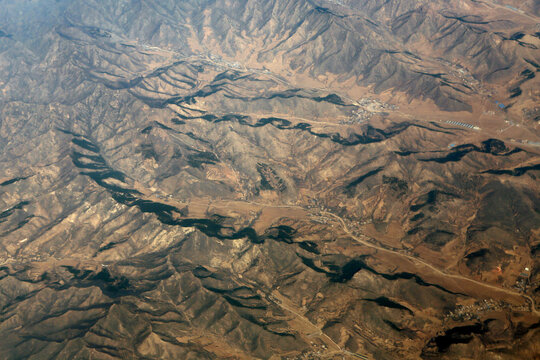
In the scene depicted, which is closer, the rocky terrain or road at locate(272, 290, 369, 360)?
road at locate(272, 290, 369, 360)

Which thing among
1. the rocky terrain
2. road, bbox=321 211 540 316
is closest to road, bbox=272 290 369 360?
the rocky terrain

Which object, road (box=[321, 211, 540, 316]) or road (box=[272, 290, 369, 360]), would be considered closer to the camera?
road (box=[272, 290, 369, 360])

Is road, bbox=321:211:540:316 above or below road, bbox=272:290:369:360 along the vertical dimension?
above

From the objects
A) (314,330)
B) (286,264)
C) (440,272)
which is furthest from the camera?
(286,264)

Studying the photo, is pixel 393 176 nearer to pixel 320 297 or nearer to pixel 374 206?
pixel 374 206

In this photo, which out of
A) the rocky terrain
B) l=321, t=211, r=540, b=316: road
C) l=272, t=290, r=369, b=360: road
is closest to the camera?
l=272, t=290, r=369, b=360: road

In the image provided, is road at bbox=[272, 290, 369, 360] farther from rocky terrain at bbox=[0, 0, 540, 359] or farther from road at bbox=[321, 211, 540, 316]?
road at bbox=[321, 211, 540, 316]

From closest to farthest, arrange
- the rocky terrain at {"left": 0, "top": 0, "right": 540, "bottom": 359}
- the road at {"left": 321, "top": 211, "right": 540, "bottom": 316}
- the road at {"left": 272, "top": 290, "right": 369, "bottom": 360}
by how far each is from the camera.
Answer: the road at {"left": 272, "top": 290, "right": 369, "bottom": 360}, the rocky terrain at {"left": 0, "top": 0, "right": 540, "bottom": 359}, the road at {"left": 321, "top": 211, "right": 540, "bottom": 316}

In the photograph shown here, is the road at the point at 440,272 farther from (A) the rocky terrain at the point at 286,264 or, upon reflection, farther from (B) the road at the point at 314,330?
(B) the road at the point at 314,330

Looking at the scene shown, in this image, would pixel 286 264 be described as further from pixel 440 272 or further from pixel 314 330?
pixel 440 272

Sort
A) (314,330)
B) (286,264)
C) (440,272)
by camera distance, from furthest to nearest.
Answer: (286,264)
(440,272)
(314,330)

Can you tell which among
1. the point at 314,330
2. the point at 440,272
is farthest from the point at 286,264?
the point at 440,272
